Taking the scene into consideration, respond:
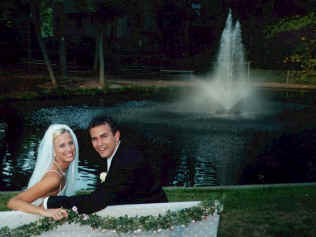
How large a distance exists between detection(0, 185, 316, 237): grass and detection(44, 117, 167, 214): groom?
50.1 inches

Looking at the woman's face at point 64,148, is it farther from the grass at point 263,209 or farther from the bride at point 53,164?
the grass at point 263,209

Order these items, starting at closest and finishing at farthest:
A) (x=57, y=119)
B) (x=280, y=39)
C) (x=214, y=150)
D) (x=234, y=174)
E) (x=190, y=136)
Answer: (x=234, y=174), (x=214, y=150), (x=190, y=136), (x=57, y=119), (x=280, y=39)

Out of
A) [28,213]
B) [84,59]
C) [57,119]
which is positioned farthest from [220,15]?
[28,213]

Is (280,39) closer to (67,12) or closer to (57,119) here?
(67,12)

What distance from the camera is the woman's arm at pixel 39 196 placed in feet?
13.8

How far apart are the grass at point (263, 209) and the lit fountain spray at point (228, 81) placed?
13.1 meters

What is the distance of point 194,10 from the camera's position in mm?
53125

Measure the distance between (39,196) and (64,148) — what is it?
51cm

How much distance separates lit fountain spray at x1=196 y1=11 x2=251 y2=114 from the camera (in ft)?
83.2

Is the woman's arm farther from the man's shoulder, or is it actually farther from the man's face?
the man's shoulder

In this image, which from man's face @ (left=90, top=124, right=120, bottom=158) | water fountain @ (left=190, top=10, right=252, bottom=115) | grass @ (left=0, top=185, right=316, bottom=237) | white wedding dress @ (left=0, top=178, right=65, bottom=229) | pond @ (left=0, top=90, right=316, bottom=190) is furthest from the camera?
water fountain @ (left=190, top=10, right=252, bottom=115)

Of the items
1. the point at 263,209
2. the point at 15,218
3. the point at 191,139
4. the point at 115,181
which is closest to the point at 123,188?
the point at 115,181

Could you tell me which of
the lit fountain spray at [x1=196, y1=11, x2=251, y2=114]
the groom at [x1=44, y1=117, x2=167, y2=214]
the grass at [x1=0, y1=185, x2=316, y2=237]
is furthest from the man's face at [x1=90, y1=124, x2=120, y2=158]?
the lit fountain spray at [x1=196, y1=11, x2=251, y2=114]

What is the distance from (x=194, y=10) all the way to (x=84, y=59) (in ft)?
42.0
